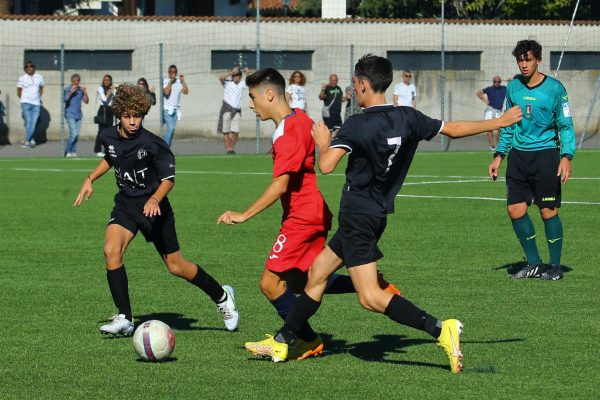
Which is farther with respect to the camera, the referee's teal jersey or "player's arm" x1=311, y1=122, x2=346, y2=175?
the referee's teal jersey

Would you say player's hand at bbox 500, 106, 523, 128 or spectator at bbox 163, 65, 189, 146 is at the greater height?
player's hand at bbox 500, 106, 523, 128

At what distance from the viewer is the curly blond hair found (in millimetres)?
8648

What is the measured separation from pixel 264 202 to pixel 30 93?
1014 inches

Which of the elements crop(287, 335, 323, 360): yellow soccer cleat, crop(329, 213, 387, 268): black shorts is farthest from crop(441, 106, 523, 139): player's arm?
crop(287, 335, 323, 360): yellow soccer cleat

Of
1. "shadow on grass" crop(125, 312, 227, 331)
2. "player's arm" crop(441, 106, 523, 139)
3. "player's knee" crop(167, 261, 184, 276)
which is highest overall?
"player's arm" crop(441, 106, 523, 139)

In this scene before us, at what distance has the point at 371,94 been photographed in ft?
24.3

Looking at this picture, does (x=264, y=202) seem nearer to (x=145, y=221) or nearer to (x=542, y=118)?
(x=145, y=221)

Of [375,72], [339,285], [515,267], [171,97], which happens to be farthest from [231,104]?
[375,72]

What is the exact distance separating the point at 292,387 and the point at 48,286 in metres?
4.61

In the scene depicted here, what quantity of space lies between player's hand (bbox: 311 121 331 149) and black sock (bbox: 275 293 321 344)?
1.00 m

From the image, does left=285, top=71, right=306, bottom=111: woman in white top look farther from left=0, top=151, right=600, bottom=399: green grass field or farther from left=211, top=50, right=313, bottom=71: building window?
left=0, top=151, right=600, bottom=399: green grass field

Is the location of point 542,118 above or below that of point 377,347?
above

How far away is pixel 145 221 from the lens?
8852 millimetres

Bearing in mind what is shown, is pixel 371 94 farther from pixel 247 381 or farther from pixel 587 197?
pixel 587 197
